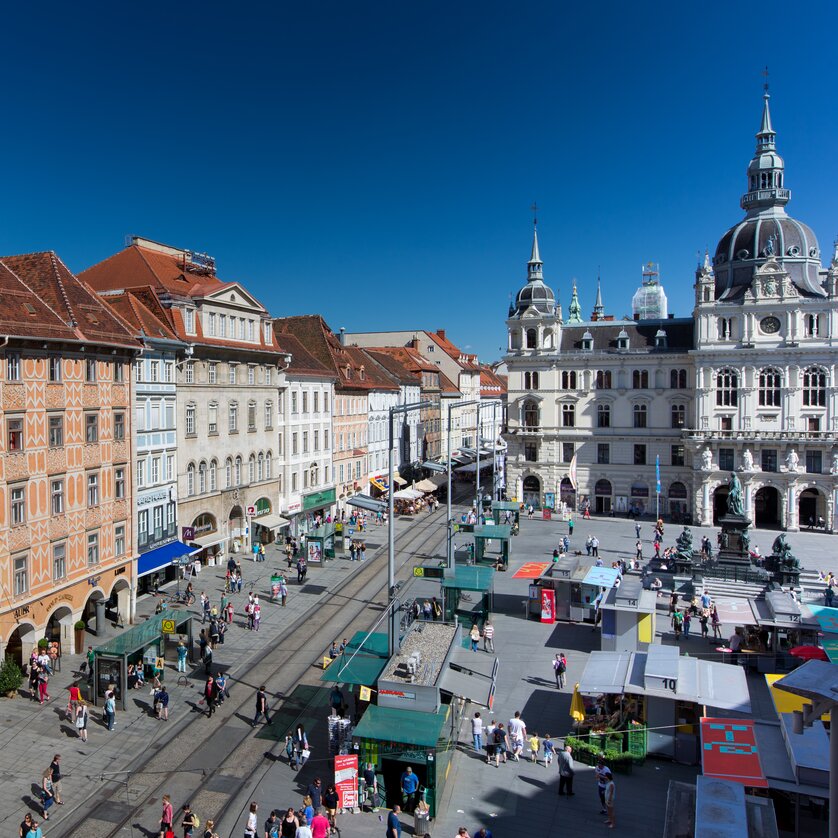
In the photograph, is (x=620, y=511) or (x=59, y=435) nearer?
(x=59, y=435)

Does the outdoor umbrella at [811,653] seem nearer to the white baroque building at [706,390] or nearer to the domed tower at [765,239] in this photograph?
the white baroque building at [706,390]

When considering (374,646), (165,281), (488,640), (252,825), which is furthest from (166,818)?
(165,281)

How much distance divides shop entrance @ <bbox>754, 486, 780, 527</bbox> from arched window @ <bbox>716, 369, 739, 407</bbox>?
23.7 ft

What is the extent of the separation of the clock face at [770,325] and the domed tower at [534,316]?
16333 millimetres

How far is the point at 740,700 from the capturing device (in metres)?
21.5

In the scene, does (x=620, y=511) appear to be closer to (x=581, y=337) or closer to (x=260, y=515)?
(x=581, y=337)

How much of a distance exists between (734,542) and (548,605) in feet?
49.7

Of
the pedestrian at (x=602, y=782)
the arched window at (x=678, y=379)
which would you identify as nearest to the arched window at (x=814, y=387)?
the arched window at (x=678, y=379)

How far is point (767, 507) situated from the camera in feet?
196

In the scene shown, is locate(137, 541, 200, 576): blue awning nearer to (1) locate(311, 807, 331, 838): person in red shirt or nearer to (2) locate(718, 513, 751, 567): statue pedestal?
(1) locate(311, 807, 331, 838): person in red shirt

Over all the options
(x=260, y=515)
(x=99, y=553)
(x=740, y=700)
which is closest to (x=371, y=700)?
(x=740, y=700)

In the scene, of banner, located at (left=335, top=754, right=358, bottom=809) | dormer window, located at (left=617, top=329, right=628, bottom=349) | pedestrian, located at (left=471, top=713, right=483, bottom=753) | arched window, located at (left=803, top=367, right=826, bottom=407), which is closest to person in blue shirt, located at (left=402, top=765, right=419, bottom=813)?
banner, located at (left=335, top=754, right=358, bottom=809)

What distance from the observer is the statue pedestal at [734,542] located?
142 feet

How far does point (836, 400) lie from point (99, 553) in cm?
5077
